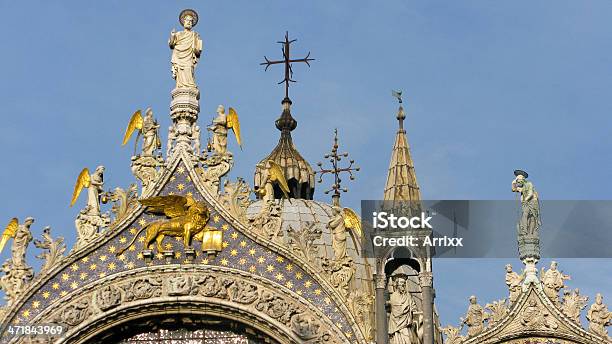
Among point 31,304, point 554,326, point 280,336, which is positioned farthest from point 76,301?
point 554,326

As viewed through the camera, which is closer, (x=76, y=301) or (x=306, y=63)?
(x=76, y=301)

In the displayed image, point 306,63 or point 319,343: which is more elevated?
point 306,63

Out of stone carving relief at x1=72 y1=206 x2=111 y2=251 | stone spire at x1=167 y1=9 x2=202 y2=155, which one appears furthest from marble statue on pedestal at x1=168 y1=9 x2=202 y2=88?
stone carving relief at x1=72 y1=206 x2=111 y2=251

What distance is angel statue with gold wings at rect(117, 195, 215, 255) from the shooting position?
25.9 meters

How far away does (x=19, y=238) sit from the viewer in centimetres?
2589

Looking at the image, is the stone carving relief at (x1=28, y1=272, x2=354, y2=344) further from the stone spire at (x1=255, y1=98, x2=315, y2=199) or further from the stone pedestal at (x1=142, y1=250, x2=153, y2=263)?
the stone spire at (x1=255, y1=98, x2=315, y2=199)

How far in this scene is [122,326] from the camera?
2572 centimetres

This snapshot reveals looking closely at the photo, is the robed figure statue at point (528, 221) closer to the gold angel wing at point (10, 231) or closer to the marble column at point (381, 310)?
the marble column at point (381, 310)

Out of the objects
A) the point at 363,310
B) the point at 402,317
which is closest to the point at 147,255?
the point at 363,310

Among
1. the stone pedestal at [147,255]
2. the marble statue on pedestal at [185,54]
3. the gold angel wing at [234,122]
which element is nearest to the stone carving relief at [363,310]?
the stone pedestal at [147,255]

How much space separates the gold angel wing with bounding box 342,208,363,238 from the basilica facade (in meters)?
0.02

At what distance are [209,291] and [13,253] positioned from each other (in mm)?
2951

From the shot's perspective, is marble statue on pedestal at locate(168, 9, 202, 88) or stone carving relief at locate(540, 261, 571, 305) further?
marble statue on pedestal at locate(168, 9, 202, 88)

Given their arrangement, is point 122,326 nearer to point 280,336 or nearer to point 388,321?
point 280,336
